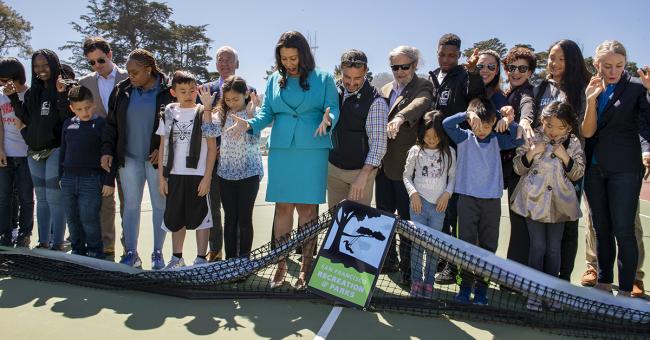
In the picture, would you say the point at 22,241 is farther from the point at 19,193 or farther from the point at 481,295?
the point at 481,295

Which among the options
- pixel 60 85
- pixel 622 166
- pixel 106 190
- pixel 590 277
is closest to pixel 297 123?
pixel 106 190

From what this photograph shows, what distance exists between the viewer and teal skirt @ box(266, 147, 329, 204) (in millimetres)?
3545

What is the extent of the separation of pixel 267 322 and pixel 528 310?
178 centimetres

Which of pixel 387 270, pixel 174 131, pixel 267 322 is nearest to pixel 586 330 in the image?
pixel 387 270

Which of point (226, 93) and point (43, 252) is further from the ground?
point (226, 93)

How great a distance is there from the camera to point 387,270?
13.9 ft

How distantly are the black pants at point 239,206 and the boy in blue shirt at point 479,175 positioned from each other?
166 centimetres

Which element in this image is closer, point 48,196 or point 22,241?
point 48,196

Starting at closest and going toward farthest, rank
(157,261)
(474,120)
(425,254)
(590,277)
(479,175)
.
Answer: (474,120)
(479,175)
(425,254)
(590,277)
(157,261)

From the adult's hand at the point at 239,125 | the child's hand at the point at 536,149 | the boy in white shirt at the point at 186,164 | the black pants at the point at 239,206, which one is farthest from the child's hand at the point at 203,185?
the child's hand at the point at 536,149

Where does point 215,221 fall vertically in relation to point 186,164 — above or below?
below

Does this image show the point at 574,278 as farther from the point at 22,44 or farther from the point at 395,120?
the point at 22,44

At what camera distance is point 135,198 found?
4293mm

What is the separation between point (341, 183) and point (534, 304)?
1676 mm
